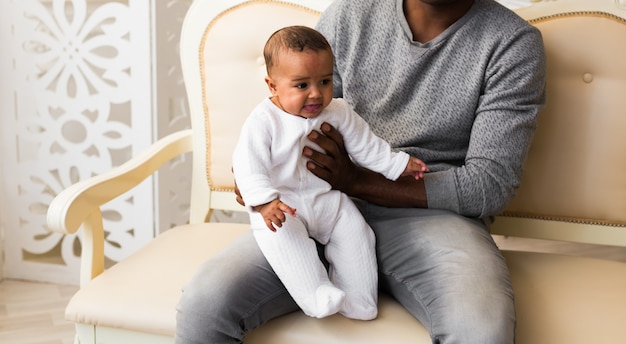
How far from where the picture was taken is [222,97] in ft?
6.03

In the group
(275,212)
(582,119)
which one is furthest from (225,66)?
(582,119)

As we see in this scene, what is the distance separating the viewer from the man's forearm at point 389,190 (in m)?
1.50

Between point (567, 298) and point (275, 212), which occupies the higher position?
point (275, 212)

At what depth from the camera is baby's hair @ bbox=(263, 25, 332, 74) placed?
128 cm

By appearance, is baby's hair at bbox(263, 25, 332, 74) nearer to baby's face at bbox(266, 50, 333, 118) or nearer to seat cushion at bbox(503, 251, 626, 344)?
baby's face at bbox(266, 50, 333, 118)

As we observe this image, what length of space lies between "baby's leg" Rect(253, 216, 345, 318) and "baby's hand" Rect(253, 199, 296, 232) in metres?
0.05

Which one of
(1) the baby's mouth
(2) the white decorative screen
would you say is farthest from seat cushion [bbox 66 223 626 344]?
(2) the white decorative screen

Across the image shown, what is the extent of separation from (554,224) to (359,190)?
0.51 meters

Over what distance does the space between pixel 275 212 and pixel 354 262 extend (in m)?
0.21

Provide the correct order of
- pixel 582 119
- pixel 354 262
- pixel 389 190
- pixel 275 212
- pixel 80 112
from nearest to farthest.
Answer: pixel 275 212 → pixel 354 262 → pixel 389 190 → pixel 582 119 → pixel 80 112

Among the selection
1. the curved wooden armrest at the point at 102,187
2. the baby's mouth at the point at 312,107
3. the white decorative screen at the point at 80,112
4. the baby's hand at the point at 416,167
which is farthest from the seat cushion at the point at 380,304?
the white decorative screen at the point at 80,112

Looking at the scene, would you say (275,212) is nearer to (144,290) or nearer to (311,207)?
(311,207)

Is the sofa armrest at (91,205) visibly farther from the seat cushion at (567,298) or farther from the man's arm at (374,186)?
the seat cushion at (567,298)

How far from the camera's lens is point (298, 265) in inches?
51.8
